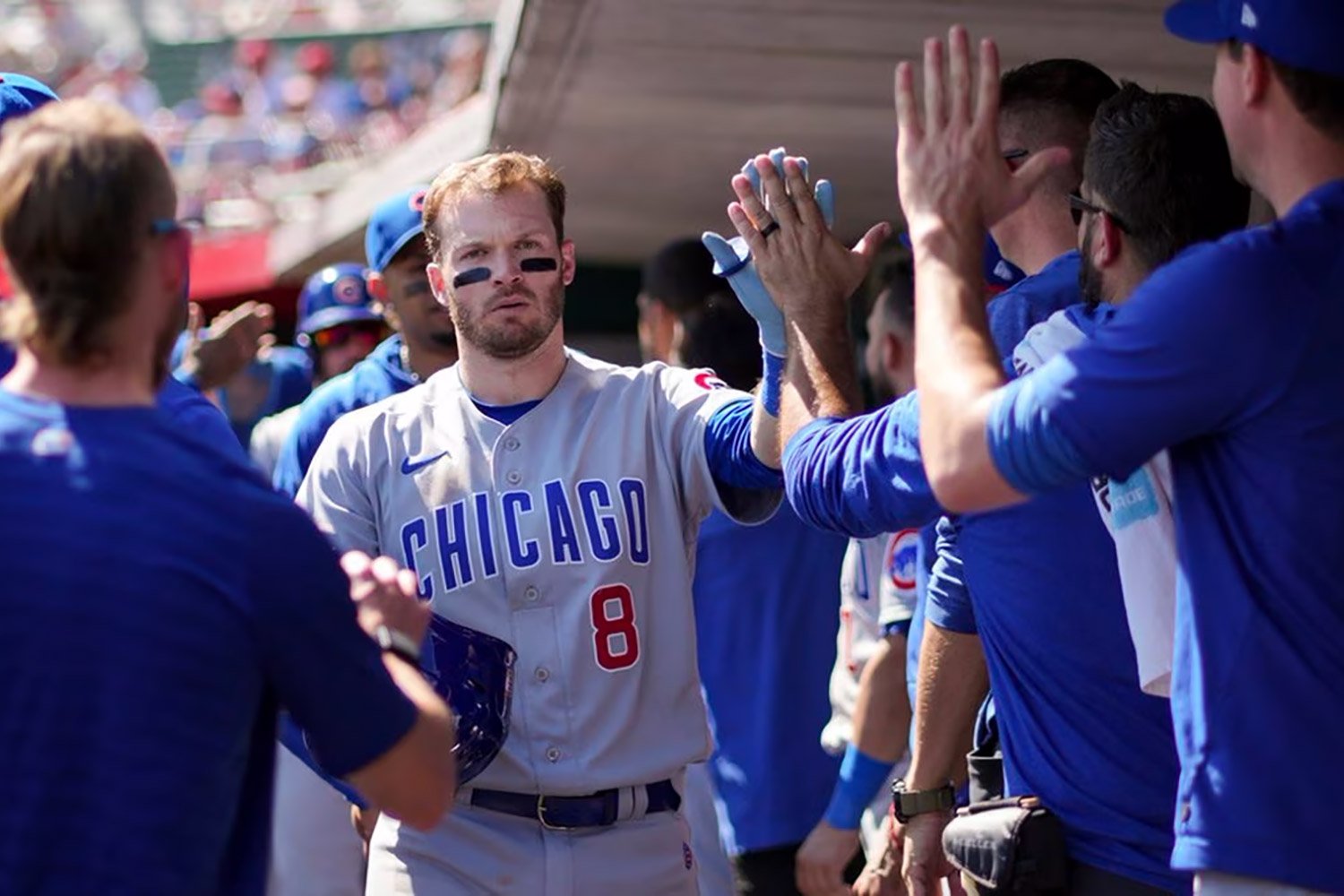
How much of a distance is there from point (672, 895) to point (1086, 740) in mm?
1131

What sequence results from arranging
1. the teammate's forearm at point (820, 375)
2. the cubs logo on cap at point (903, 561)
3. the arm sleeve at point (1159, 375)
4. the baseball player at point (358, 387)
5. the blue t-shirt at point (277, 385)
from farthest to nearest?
the blue t-shirt at point (277, 385) < the baseball player at point (358, 387) < the cubs logo on cap at point (903, 561) < the teammate's forearm at point (820, 375) < the arm sleeve at point (1159, 375)

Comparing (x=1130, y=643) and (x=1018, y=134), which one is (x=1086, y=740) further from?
(x=1018, y=134)

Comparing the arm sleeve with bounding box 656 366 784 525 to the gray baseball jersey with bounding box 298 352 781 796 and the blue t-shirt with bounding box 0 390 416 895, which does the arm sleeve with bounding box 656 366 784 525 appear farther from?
the blue t-shirt with bounding box 0 390 416 895

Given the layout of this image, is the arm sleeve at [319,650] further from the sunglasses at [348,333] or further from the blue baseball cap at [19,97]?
the sunglasses at [348,333]

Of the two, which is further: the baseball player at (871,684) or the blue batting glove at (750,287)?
the baseball player at (871,684)

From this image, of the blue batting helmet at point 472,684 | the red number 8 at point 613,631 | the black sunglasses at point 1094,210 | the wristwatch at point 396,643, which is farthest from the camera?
the red number 8 at point 613,631

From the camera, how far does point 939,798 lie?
14.1ft

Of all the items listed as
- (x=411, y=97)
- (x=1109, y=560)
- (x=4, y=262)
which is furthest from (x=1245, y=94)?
(x=411, y=97)

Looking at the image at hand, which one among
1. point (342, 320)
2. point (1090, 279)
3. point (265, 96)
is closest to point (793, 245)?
point (1090, 279)

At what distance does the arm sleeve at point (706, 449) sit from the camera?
430 cm

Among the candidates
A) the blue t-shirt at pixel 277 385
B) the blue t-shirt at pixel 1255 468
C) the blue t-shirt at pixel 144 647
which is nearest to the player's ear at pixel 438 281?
the blue t-shirt at pixel 144 647

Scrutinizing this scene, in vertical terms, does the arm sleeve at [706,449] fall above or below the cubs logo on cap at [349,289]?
below

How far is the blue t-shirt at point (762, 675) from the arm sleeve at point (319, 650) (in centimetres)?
339

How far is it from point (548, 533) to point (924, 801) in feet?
3.08
